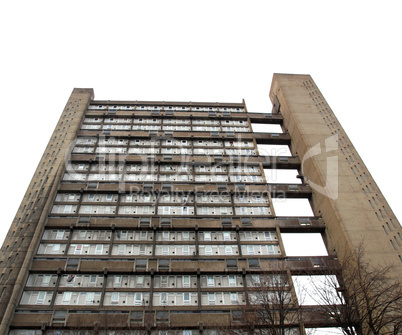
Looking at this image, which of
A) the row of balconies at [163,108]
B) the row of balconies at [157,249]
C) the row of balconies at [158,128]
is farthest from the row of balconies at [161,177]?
the row of balconies at [163,108]

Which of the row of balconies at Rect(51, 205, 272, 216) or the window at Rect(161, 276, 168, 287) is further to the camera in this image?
the row of balconies at Rect(51, 205, 272, 216)

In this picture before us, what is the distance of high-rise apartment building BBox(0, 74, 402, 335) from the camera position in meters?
33.7

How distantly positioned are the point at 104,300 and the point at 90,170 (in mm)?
20318

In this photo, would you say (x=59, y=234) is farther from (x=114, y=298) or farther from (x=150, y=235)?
(x=114, y=298)

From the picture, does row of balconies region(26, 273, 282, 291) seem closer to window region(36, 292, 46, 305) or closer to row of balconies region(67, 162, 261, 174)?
window region(36, 292, 46, 305)

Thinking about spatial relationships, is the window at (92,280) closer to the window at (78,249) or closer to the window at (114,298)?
the window at (114,298)

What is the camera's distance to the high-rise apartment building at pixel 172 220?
111ft

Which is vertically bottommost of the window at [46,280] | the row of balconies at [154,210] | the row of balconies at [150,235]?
the window at [46,280]

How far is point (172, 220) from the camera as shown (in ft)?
137

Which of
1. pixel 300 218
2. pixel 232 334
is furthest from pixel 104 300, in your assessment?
pixel 300 218

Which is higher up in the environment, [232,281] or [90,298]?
[232,281]

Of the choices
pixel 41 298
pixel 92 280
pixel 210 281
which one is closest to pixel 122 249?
pixel 92 280

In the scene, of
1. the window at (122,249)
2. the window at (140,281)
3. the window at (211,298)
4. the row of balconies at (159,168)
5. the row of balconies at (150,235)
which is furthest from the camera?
the row of balconies at (159,168)

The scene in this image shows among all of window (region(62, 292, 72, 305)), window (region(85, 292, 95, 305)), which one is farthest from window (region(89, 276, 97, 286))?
window (region(62, 292, 72, 305))
